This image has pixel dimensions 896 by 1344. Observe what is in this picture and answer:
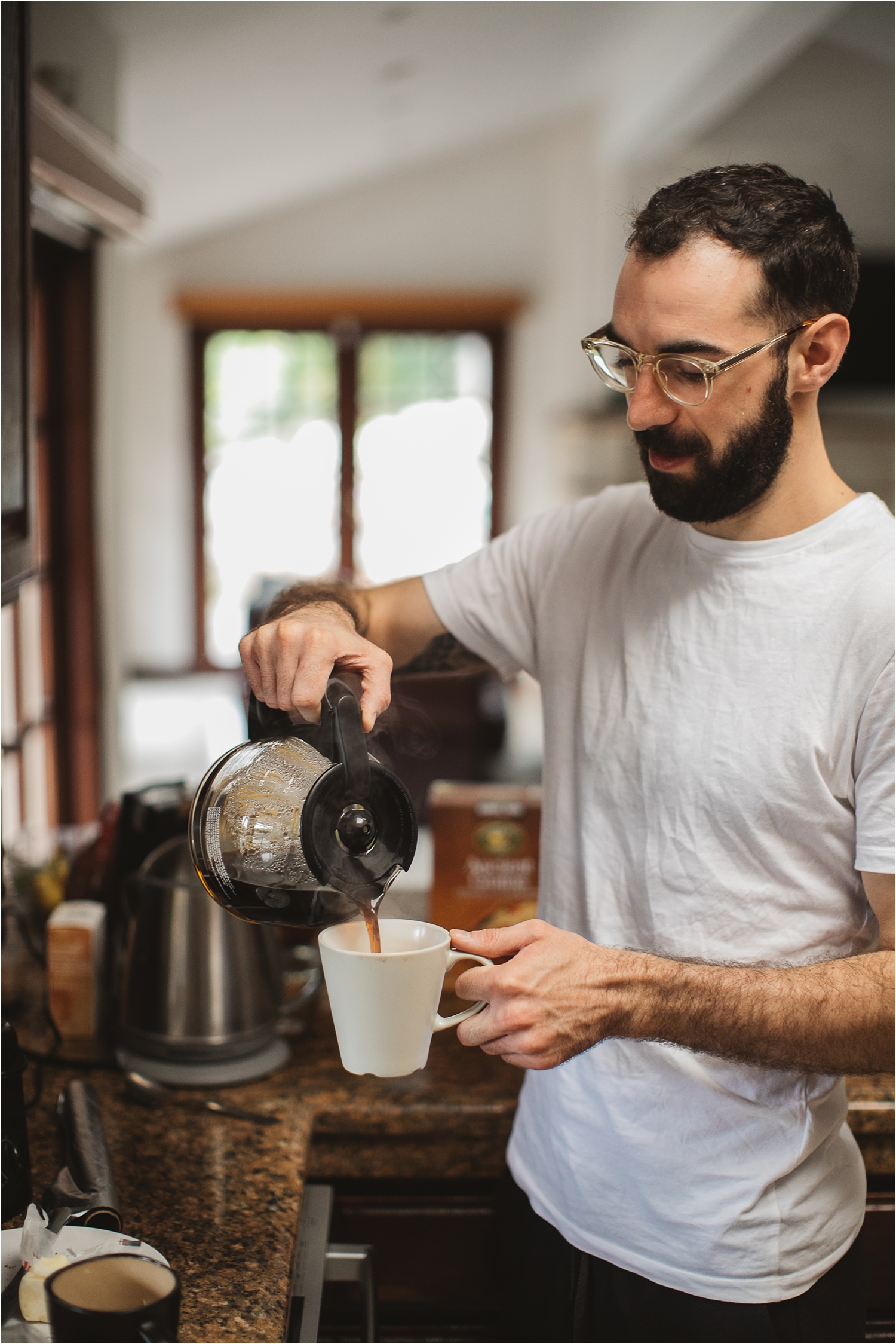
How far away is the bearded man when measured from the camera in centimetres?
101

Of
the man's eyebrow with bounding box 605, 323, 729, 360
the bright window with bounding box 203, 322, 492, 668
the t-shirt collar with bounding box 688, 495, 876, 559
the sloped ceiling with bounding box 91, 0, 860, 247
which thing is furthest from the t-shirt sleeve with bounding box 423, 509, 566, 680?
the bright window with bounding box 203, 322, 492, 668

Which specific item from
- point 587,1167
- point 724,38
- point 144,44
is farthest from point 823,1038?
point 724,38

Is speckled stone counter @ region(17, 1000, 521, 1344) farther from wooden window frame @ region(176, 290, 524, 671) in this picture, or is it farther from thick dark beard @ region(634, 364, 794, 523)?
wooden window frame @ region(176, 290, 524, 671)

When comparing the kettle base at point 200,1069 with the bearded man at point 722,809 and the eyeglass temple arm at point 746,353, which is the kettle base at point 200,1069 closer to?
the bearded man at point 722,809

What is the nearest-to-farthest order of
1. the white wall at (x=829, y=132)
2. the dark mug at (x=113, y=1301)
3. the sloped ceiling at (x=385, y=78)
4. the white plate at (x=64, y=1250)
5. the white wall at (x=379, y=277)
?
the dark mug at (x=113, y=1301) → the white plate at (x=64, y=1250) → the sloped ceiling at (x=385, y=78) → the white wall at (x=829, y=132) → the white wall at (x=379, y=277)

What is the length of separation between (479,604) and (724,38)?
406cm

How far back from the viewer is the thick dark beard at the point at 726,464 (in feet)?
3.54

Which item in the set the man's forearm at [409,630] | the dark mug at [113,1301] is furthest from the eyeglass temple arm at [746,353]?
the dark mug at [113,1301]

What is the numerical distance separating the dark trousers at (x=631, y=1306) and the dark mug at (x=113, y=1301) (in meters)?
0.55

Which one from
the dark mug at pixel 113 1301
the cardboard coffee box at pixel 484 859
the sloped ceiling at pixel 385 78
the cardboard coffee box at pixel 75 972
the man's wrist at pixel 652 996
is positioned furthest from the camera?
the sloped ceiling at pixel 385 78

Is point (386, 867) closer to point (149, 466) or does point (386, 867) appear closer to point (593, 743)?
point (593, 743)

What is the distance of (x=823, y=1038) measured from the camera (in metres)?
0.96

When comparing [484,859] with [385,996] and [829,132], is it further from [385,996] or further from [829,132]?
[829,132]

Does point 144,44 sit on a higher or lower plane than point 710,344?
higher
